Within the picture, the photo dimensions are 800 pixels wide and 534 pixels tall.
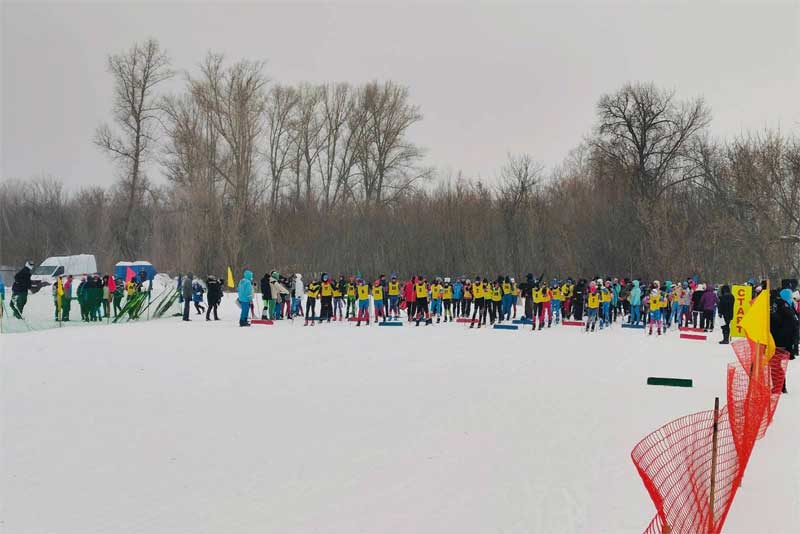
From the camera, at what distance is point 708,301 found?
89.6ft

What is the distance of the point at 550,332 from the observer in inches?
1059

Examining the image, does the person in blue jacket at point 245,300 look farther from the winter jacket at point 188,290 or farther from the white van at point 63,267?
the white van at point 63,267

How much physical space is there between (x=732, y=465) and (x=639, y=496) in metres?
1.41

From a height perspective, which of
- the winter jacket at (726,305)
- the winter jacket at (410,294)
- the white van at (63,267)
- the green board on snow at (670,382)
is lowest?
the green board on snow at (670,382)

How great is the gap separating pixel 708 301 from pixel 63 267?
39.3 m

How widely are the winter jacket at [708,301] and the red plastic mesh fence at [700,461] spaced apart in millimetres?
13411

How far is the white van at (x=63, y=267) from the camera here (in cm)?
5144

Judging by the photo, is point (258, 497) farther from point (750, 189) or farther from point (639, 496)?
point (750, 189)

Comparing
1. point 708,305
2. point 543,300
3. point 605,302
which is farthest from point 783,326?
point 605,302

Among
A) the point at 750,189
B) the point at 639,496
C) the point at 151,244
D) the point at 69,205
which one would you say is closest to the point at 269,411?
the point at 639,496

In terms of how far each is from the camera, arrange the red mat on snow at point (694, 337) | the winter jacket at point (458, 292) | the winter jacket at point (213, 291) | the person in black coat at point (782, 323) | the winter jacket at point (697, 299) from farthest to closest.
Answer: the winter jacket at point (458, 292), the winter jacket at point (213, 291), the winter jacket at point (697, 299), the red mat on snow at point (694, 337), the person in black coat at point (782, 323)

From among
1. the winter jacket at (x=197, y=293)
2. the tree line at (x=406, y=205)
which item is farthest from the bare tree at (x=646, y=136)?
the winter jacket at (x=197, y=293)

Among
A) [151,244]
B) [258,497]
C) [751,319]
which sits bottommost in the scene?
[258,497]

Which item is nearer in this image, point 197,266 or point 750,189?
point 750,189
